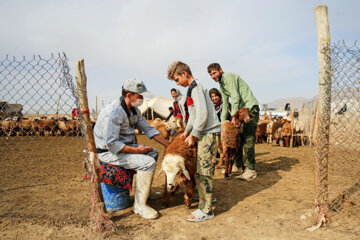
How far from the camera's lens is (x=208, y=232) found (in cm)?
298

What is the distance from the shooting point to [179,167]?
11.0ft

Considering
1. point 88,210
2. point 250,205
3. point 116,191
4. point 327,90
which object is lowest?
point 250,205

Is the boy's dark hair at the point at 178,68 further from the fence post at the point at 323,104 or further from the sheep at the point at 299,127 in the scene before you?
the sheep at the point at 299,127

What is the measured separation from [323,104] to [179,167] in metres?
2.14

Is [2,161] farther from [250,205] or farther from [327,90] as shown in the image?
[327,90]

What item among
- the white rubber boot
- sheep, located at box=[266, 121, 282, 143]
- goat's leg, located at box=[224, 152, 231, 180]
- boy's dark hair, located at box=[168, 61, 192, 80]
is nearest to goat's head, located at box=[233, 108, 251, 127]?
goat's leg, located at box=[224, 152, 231, 180]

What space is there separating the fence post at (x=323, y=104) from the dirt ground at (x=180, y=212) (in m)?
0.40

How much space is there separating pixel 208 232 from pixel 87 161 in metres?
1.83

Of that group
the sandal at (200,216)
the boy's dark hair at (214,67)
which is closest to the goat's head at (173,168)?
the sandal at (200,216)

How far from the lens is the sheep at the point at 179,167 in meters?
3.32

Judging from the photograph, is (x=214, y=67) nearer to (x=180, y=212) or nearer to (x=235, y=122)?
(x=235, y=122)

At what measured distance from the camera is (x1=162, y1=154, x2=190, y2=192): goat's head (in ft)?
10.8

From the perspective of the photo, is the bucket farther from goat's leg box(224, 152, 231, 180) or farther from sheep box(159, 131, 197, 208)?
goat's leg box(224, 152, 231, 180)

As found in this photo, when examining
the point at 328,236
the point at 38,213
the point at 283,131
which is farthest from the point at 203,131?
the point at 283,131
